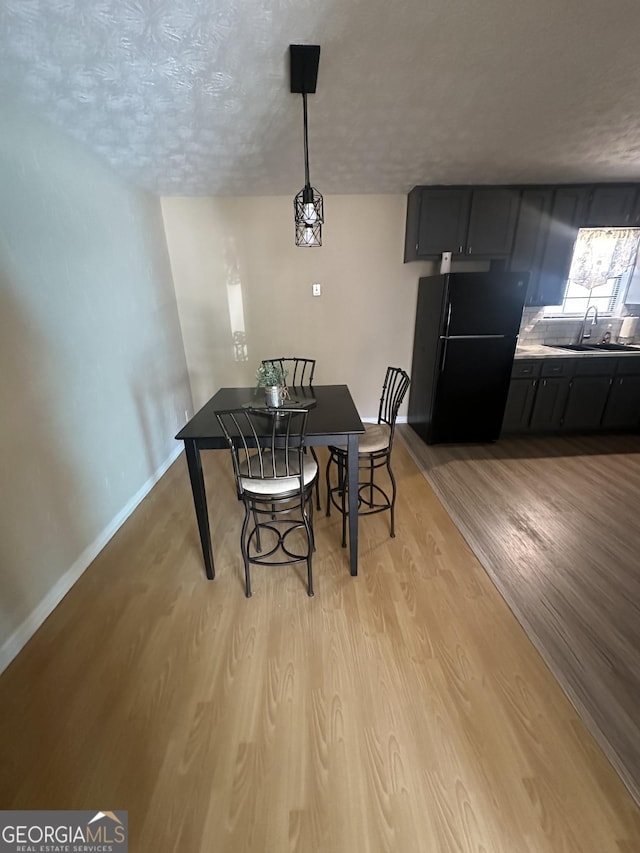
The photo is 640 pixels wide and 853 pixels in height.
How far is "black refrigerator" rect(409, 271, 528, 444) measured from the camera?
2859mm

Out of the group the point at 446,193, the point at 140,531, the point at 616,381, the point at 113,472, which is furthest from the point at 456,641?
the point at 446,193

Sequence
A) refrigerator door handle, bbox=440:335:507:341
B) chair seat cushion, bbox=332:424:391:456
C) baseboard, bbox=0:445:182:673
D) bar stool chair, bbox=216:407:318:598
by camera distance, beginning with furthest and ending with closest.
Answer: refrigerator door handle, bbox=440:335:507:341 < chair seat cushion, bbox=332:424:391:456 < bar stool chair, bbox=216:407:318:598 < baseboard, bbox=0:445:182:673

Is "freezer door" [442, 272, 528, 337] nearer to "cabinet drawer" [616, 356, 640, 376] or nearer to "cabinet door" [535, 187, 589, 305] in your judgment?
"cabinet door" [535, 187, 589, 305]

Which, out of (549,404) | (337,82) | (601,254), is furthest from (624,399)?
(337,82)

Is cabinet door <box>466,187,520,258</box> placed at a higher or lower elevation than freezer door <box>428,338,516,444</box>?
higher

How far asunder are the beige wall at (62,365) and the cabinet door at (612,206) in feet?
13.6

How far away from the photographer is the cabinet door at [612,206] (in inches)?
120

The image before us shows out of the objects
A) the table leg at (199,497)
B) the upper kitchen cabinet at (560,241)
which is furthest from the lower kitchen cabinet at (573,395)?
the table leg at (199,497)

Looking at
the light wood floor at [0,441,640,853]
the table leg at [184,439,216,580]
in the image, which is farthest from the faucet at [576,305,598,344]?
the table leg at [184,439,216,580]

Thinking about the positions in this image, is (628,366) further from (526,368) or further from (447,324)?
(447,324)

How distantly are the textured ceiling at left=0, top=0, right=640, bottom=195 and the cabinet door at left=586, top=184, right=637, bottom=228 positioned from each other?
360mm

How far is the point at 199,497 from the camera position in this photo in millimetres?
1683

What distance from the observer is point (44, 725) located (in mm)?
1188

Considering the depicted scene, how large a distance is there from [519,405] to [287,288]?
272 cm
